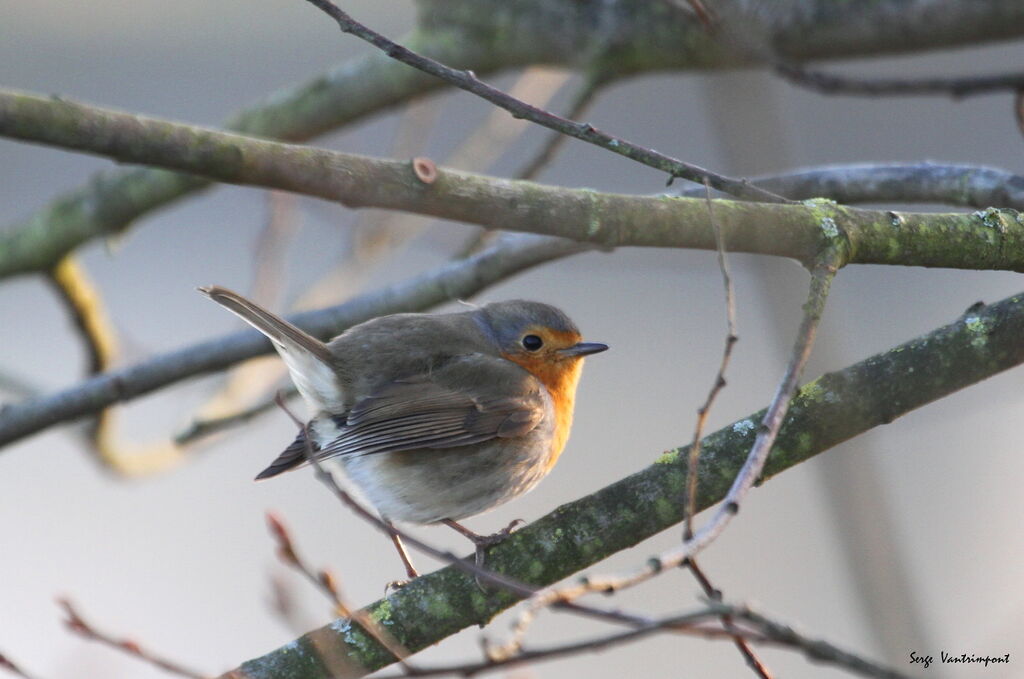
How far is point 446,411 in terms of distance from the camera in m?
3.37

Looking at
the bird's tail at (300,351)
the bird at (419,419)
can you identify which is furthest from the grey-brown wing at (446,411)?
the bird's tail at (300,351)

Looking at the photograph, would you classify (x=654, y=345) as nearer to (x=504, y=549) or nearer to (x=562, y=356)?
(x=562, y=356)

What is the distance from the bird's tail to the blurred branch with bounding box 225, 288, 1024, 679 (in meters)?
1.05

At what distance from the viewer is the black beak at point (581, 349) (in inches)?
142

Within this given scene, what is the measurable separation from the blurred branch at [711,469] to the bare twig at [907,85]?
72 cm

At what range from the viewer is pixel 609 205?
7.36 ft

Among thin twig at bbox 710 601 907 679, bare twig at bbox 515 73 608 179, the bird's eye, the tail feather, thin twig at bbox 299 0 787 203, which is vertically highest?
bare twig at bbox 515 73 608 179

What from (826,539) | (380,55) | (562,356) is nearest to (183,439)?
(562,356)

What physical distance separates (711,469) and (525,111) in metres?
0.81

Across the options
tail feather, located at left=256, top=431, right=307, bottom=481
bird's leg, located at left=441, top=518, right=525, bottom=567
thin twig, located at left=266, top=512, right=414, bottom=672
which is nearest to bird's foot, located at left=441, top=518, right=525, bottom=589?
bird's leg, located at left=441, top=518, right=525, bottom=567

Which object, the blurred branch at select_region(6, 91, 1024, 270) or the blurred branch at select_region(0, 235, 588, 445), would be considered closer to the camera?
the blurred branch at select_region(6, 91, 1024, 270)

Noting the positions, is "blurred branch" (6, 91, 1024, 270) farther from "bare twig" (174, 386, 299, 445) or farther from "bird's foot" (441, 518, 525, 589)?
"bare twig" (174, 386, 299, 445)

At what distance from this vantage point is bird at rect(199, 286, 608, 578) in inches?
128

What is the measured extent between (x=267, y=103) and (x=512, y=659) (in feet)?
10.7
